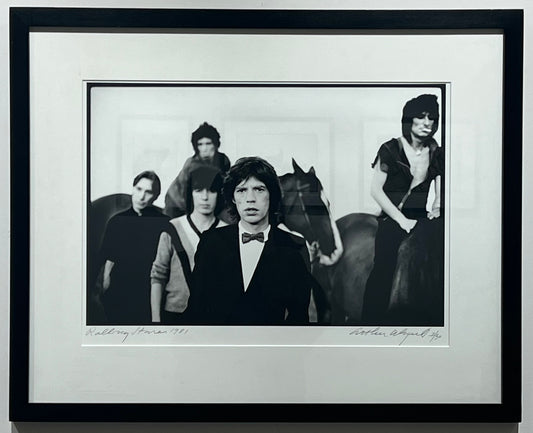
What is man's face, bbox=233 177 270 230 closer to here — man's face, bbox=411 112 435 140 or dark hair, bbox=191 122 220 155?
dark hair, bbox=191 122 220 155

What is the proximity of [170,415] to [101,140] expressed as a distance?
14.5 inches

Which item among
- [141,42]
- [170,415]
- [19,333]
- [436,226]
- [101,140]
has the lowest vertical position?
[170,415]

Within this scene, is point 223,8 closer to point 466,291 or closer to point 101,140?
point 101,140

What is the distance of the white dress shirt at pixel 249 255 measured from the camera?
2.71 ft

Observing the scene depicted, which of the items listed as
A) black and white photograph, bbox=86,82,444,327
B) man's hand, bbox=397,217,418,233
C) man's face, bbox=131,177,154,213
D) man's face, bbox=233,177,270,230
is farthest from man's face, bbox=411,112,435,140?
man's face, bbox=131,177,154,213

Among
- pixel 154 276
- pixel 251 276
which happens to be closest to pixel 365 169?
pixel 251 276

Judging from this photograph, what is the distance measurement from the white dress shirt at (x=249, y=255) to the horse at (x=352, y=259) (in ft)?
0.15

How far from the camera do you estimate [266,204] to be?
2.71 ft

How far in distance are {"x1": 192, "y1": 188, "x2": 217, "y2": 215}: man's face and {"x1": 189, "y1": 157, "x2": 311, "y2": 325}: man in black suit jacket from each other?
0.07 ft

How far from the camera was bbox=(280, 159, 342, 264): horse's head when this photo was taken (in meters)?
0.82

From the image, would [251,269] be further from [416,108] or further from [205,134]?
[416,108]

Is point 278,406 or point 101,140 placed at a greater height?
point 101,140

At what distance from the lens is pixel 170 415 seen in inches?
32.3

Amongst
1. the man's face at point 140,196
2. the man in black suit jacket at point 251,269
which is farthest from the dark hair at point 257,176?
the man's face at point 140,196
